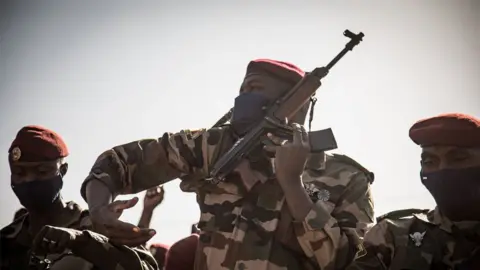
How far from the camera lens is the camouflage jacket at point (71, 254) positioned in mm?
5191

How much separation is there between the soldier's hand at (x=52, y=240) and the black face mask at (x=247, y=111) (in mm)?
1274

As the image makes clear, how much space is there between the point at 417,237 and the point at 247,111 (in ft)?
4.43

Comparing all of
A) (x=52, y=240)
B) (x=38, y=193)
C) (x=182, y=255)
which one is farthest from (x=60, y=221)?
(x=52, y=240)

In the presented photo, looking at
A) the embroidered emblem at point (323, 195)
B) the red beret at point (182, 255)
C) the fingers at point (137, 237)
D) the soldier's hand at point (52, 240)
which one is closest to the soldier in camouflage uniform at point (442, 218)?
the embroidered emblem at point (323, 195)

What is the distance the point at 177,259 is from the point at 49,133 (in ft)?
5.14

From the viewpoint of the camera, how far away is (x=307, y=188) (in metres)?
5.39

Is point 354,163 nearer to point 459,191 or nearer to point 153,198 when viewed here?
point 459,191

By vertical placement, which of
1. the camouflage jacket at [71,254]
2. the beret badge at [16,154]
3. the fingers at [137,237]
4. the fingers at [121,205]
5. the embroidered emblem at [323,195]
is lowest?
the camouflage jacket at [71,254]

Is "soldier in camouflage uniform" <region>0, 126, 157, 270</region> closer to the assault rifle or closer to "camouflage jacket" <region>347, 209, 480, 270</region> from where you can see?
the assault rifle

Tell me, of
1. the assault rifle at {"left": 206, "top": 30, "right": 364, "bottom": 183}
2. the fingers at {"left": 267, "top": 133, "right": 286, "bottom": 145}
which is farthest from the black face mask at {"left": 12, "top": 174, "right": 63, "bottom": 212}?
the fingers at {"left": 267, "top": 133, "right": 286, "bottom": 145}

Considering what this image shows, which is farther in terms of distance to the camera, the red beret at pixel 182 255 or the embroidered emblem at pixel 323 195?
the red beret at pixel 182 255

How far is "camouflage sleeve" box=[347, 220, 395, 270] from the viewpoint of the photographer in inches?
193

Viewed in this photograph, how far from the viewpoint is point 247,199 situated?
17.7 ft

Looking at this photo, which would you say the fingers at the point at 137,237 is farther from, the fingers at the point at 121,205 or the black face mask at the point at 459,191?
the black face mask at the point at 459,191
